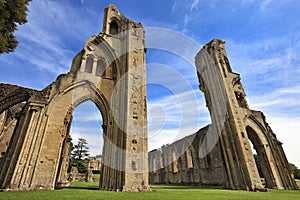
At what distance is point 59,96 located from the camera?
39.7ft

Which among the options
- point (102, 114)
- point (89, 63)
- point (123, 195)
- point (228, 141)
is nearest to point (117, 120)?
point (102, 114)

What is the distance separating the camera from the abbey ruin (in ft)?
33.2

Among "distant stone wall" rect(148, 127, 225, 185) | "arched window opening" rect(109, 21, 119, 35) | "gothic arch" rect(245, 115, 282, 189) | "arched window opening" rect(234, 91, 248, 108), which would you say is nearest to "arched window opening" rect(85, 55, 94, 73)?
"arched window opening" rect(109, 21, 119, 35)

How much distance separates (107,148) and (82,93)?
4.58 meters

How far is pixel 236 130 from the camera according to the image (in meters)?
14.2

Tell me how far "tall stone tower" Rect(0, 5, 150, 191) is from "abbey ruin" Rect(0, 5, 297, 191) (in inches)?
2.0

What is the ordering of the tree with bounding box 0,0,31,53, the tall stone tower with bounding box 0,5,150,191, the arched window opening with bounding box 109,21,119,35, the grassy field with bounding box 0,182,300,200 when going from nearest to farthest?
1. the tree with bounding box 0,0,31,53
2. the grassy field with bounding box 0,182,300,200
3. the tall stone tower with bounding box 0,5,150,191
4. the arched window opening with bounding box 109,21,119,35

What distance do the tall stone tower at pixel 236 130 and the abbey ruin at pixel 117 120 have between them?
0.24ft

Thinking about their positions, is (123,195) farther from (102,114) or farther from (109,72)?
(109,72)

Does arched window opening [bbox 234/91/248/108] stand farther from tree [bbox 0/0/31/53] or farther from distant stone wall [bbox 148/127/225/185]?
tree [bbox 0/0/31/53]

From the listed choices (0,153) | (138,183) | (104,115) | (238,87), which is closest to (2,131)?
(0,153)

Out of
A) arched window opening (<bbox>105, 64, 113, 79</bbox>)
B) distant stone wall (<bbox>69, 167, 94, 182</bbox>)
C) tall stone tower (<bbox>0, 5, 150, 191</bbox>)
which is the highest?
arched window opening (<bbox>105, 64, 113, 79</bbox>)

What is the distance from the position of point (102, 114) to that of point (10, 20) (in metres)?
8.04

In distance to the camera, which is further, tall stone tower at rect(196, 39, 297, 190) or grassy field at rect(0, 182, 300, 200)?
tall stone tower at rect(196, 39, 297, 190)
